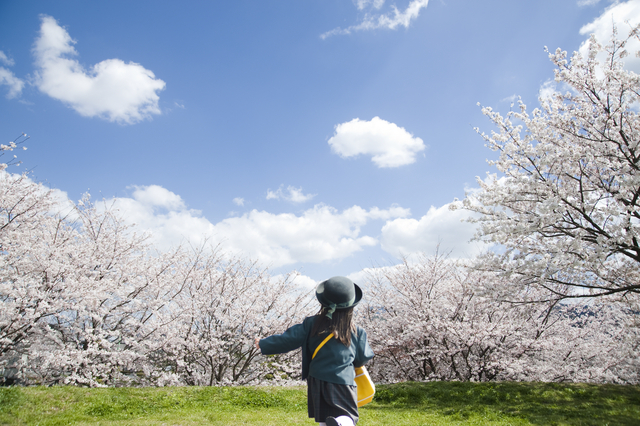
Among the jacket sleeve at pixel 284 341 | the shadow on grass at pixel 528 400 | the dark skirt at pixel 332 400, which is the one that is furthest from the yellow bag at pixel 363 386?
the shadow on grass at pixel 528 400

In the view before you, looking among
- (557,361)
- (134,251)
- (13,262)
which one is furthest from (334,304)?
(557,361)

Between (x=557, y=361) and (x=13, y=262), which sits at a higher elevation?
(x=13, y=262)

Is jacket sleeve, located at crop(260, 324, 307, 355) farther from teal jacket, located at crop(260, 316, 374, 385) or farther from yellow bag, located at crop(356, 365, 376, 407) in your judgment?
yellow bag, located at crop(356, 365, 376, 407)

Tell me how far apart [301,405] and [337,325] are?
18.8ft

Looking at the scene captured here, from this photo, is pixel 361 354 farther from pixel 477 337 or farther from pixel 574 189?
pixel 477 337

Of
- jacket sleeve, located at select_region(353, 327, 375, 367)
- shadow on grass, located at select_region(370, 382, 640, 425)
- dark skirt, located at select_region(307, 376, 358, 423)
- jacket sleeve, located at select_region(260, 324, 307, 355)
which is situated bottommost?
shadow on grass, located at select_region(370, 382, 640, 425)

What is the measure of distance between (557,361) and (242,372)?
11138 mm

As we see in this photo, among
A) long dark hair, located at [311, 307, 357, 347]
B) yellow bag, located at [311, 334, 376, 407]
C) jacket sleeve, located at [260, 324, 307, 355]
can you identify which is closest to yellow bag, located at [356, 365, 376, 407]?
yellow bag, located at [311, 334, 376, 407]

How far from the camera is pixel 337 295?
108 inches

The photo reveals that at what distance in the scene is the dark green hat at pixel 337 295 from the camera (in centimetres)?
274

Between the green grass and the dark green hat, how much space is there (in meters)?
4.13

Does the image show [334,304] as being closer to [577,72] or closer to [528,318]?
[577,72]

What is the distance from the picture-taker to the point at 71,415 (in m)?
5.84

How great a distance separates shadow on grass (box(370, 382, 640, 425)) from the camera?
6312mm
